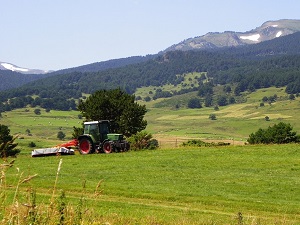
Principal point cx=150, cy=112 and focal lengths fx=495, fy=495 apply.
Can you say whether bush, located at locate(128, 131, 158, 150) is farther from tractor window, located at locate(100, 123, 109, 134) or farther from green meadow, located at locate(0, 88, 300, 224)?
green meadow, located at locate(0, 88, 300, 224)

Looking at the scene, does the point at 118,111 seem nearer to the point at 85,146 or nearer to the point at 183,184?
the point at 85,146

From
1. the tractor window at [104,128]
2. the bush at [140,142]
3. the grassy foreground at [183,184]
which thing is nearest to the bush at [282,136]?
the grassy foreground at [183,184]

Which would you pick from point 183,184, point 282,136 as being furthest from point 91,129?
point 282,136

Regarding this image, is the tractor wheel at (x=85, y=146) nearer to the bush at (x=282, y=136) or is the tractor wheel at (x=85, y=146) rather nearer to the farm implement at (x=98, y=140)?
the farm implement at (x=98, y=140)

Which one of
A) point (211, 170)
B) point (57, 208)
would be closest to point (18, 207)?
point (57, 208)

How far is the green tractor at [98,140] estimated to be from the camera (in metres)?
45.1

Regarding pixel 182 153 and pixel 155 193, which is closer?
pixel 155 193

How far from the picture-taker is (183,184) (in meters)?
28.0

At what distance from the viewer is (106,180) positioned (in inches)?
1185

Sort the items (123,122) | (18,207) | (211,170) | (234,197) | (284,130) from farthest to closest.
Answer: (123,122), (284,130), (211,170), (234,197), (18,207)

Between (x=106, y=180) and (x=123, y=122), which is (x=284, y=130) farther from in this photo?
(x=106, y=180)

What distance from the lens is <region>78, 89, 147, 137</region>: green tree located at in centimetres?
6825

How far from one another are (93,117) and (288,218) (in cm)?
5191

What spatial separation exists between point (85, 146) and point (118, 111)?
81.6ft
